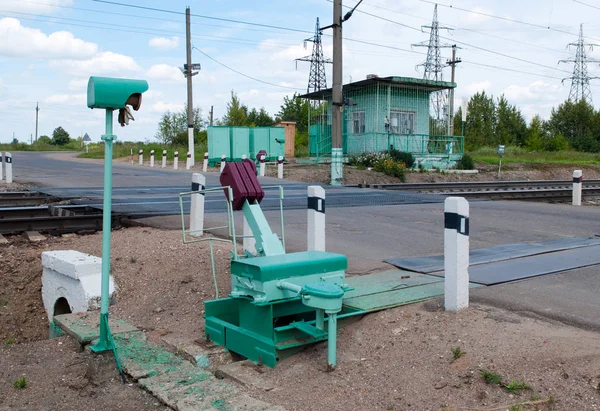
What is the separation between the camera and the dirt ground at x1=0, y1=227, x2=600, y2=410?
3686 millimetres

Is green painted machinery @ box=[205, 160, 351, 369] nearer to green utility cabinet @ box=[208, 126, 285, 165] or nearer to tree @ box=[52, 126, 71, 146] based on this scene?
green utility cabinet @ box=[208, 126, 285, 165]

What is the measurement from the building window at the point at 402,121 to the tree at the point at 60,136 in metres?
79.9

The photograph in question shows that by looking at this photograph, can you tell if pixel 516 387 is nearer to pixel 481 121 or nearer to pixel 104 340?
pixel 104 340

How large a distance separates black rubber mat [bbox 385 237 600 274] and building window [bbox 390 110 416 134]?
76.6 ft

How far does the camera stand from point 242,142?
3328 centimetres

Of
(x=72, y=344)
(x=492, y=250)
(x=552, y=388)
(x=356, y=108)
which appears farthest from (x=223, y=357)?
(x=356, y=108)

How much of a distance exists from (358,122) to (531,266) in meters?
27.2

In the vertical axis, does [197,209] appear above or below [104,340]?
above

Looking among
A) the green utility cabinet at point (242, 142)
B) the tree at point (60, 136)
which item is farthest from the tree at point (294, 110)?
the tree at point (60, 136)

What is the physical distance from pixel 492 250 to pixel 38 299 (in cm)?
611

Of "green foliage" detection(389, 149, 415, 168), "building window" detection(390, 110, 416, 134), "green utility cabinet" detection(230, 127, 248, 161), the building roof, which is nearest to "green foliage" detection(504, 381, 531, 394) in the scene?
"green foliage" detection(389, 149, 415, 168)

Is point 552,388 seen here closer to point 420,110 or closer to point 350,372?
point 350,372

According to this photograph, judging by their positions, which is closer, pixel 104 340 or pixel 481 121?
pixel 104 340

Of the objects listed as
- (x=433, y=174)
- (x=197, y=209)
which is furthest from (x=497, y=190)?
(x=197, y=209)
